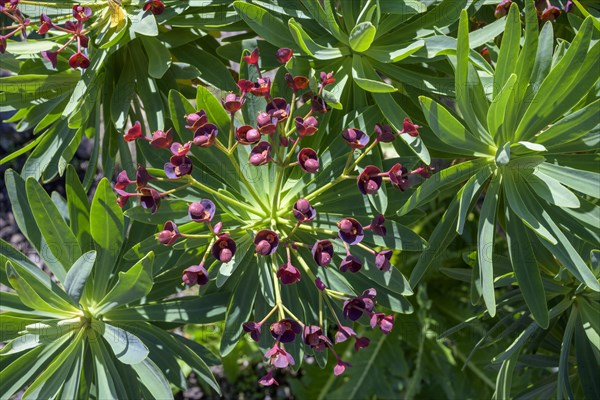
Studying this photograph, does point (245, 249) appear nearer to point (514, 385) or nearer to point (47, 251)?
point (47, 251)

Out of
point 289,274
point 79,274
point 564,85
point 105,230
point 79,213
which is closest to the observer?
point 289,274

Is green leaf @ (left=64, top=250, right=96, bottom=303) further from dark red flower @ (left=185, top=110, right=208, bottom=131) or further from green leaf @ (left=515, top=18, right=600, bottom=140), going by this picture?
green leaf @ (left=515, top=18, right=600, bottom=140)

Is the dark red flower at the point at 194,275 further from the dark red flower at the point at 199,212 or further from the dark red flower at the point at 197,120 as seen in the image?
the dark red flower at the point at 197,120

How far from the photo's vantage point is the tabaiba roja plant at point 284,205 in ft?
4.66

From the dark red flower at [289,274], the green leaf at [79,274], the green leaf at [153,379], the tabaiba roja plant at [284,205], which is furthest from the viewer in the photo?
the green leaf at [153,379]

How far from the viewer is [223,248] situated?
1374 millimetres

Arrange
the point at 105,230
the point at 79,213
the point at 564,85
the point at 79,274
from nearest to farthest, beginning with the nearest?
the point at 564,85
the point at 79,274
the point at 105,230
the point at 79,213

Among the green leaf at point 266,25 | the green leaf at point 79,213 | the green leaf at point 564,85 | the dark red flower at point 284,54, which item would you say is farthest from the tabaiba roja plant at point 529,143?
the green leaf at point 79,213

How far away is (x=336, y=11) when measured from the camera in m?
1.77

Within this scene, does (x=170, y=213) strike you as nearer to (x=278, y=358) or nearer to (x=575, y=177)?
(x=278, y=358)

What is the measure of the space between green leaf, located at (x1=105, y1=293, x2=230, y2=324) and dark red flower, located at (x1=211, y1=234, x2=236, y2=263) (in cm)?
41

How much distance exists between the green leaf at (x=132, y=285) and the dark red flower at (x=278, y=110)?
43cm

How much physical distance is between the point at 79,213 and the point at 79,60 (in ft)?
1.41

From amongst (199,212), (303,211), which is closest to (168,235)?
(199,212)
